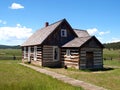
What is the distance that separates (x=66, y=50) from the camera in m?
30.5

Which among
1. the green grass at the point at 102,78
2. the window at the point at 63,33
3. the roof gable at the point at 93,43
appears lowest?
the green grass at the point at 102,78

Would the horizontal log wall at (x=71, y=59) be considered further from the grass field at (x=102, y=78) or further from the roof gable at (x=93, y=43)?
the grass field at (x=102, y=78)

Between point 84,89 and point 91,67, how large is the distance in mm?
15414

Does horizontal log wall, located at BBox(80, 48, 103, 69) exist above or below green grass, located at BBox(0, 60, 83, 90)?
above

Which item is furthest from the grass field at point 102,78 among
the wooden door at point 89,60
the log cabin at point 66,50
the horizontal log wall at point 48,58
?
the horizontal log wall at point 48,58

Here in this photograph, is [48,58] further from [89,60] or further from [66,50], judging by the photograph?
[89,60]

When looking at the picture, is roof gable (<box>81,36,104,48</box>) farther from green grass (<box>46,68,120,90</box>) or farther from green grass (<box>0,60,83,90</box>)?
green grass (<box>0,60,83,90</box>)

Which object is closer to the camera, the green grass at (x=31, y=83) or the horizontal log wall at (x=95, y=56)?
the green grass at (x=31, y=83)

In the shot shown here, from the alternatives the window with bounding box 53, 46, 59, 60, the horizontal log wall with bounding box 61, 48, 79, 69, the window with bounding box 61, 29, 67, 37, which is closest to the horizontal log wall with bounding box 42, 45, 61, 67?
the window with bounding box 53, 46, 59, 60

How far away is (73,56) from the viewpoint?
28.5 metres

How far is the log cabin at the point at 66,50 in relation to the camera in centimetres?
2798

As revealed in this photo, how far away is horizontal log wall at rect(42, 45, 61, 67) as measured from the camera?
31.0 metres

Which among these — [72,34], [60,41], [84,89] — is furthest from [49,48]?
[84,89]

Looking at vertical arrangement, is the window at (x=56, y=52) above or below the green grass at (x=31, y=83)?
above
